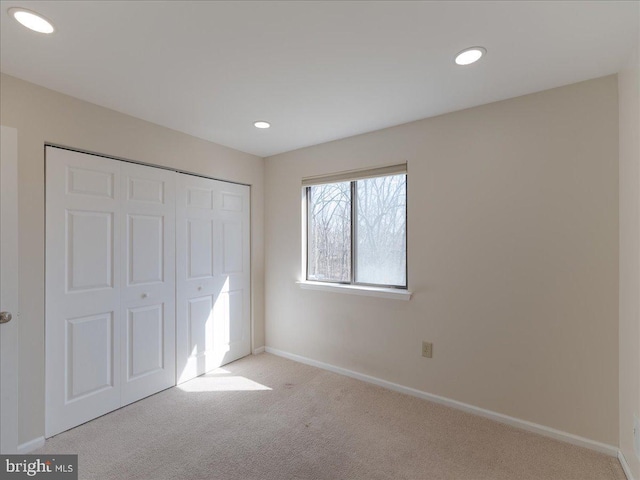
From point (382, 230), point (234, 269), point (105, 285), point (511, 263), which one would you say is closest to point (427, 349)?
point (511, 263)

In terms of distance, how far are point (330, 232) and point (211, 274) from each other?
1.31 metres

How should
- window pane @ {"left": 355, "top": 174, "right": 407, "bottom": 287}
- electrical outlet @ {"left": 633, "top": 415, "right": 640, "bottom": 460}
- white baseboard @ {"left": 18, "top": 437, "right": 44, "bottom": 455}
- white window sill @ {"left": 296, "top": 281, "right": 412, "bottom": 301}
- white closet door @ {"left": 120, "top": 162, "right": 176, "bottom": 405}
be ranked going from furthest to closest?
Result: window pane @ {"left": 355, "top": 174, "right": 407, "bottom": 287} → white window sill @ {"left": 296, "top": 281, "right": 412, "bottom": 301} → white closet door @ {"left": 120, "top": 162, "right": 176, "bottom": 405} → white baseboard @ {"left": 18, "top": 437, "right": 44, "bottom": 455} → electrical outlet @ {"left": 633, "top": 415, "right": 640, "bottom": 460}

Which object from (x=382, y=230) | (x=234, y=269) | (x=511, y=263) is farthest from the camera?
(x=234, y=269)

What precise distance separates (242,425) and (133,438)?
71 cm

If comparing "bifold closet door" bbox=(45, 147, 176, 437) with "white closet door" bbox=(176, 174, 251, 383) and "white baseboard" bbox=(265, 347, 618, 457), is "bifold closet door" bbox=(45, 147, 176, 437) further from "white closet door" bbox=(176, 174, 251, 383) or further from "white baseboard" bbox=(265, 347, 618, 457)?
"white baseboard" bbox=(265, 347, 618, 457)

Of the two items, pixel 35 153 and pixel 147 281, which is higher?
pixel 35 153

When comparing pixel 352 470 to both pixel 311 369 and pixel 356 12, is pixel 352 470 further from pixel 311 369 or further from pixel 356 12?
pixel 356 12

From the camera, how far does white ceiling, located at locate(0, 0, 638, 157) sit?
1339 mm

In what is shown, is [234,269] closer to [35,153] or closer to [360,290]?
[360,290]

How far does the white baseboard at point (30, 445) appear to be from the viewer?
6.04 ft

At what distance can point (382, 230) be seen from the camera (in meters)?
2.86

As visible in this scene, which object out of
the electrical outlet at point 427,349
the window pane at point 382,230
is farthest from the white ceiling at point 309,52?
the electrical outlet at point 427,349

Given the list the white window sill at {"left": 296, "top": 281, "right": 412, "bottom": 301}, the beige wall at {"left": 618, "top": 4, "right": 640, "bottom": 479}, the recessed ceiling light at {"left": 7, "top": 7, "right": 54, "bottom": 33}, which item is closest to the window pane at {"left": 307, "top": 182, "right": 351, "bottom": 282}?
the white window sill at {"left": 296, "top": 281, "right": 412, "bottom": 301}

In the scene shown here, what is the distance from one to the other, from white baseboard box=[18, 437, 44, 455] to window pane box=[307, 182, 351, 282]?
93.2 inches
